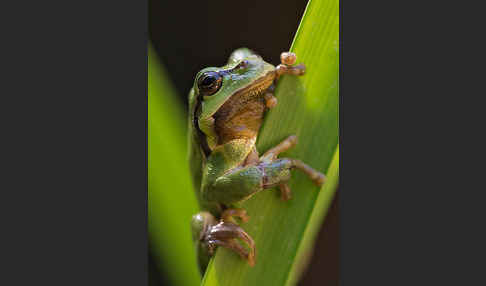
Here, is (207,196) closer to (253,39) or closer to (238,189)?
(238,189)

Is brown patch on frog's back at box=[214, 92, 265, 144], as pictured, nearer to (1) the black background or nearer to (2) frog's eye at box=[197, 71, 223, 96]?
(2) frog's eye at box=[197, 71, 223, 96]

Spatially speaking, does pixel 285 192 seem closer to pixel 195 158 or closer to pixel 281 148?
pixel 281 148

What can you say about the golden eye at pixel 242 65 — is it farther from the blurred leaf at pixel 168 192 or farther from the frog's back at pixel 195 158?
the blurred leaf at pixel 168 192

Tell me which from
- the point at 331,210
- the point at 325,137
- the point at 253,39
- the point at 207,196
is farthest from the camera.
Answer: the point at 253,39

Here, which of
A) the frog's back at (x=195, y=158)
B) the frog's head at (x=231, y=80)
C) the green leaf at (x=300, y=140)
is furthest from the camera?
the frog's back at (x=195, y=158)

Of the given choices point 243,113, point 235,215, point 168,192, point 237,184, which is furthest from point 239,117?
point 168,192

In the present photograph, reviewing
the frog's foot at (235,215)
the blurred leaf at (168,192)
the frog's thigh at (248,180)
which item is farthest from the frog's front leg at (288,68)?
the blurred leaf at (168,192)

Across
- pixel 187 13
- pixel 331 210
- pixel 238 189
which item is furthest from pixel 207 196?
pixel 187 13

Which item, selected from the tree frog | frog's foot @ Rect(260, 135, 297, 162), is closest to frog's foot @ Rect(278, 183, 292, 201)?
the tree frog
